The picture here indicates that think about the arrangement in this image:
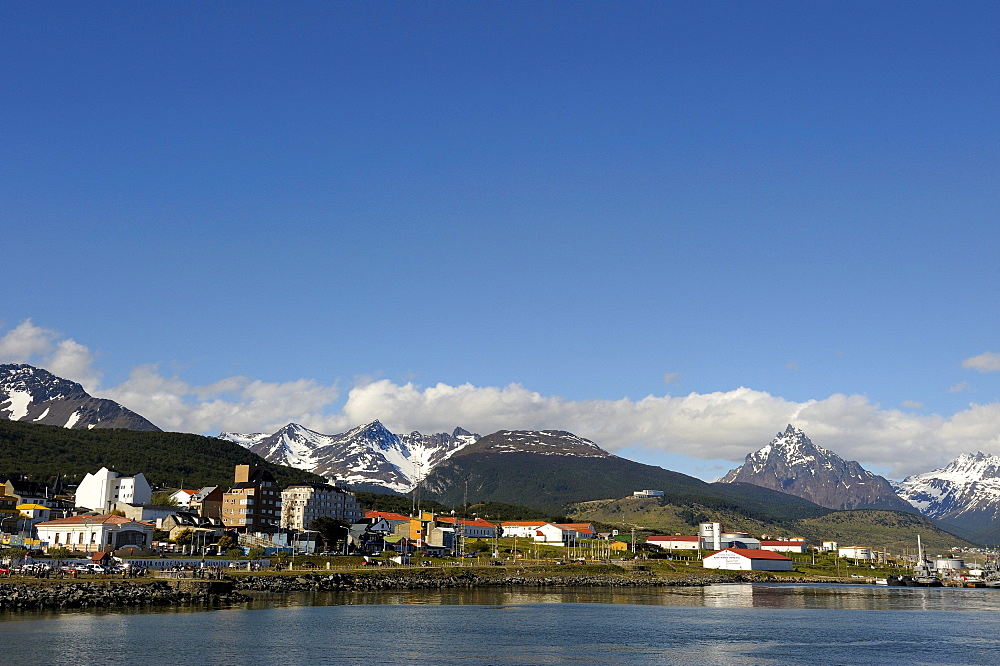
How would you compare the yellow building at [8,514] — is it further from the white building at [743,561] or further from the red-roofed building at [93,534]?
the white building at [743,561]

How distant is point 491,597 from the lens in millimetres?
110312

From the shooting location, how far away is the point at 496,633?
7338cm

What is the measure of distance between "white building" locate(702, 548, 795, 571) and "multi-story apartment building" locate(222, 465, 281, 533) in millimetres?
87034

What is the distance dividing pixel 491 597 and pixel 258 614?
37374 mm

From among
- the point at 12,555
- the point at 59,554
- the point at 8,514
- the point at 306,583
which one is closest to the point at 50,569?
the point at 12,555

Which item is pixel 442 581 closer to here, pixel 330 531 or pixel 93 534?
pixel 330 531

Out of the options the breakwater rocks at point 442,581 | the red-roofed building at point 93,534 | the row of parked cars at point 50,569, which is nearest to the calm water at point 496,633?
the breakwater rocks at point 442,581

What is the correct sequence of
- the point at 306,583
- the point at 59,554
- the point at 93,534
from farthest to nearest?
the point at 93,534 → the point at 59,554 → the point at 306,583

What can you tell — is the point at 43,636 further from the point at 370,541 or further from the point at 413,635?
the point at 370,541

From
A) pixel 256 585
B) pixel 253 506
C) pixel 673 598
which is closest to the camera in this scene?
pixel 256 585

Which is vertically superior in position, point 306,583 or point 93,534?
point 93,534

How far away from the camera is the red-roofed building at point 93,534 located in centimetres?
11581

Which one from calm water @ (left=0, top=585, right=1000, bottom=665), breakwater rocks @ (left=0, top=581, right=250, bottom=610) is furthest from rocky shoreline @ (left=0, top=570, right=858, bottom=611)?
calm water @ (left=0, top=585, right=1000, bottom=665)

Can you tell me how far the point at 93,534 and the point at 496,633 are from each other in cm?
6687
